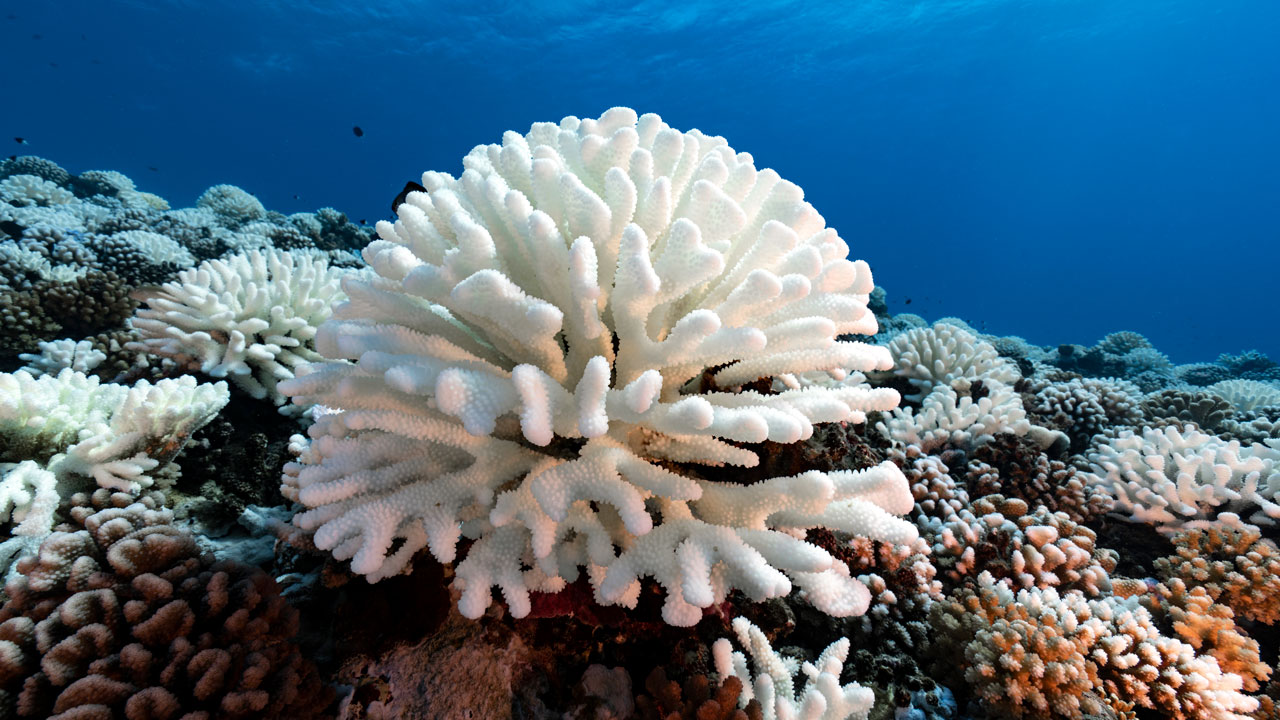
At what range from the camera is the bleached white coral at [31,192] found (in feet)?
38.7

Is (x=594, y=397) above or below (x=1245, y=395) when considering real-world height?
below

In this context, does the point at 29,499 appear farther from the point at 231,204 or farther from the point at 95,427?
the point at 231,204

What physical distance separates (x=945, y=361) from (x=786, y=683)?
4668mm

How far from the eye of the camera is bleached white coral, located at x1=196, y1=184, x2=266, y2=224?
1568 centimetres

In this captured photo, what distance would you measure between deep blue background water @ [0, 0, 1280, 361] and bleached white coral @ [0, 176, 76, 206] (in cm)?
3407

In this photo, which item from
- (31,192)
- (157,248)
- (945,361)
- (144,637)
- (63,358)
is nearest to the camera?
(144,637)

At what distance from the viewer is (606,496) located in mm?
1372

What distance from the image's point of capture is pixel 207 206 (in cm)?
1631

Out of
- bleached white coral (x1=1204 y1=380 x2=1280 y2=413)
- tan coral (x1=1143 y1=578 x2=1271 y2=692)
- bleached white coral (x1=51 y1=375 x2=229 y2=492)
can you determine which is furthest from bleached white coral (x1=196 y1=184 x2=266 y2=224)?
bleached white coral (x1=1204 y1=380 x2=1280 y2=413)

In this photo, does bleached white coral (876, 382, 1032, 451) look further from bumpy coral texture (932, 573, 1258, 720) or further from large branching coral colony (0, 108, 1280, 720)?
bumpy coral texture (932, 573, 1258, 720)

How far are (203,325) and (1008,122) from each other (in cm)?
13685

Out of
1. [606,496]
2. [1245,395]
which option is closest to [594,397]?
[606,496]

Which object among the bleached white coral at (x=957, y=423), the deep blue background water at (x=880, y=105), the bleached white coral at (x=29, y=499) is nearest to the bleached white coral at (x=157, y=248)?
the bleached white coral at (x=29, y=499)

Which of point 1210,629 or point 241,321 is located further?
point 241,321
